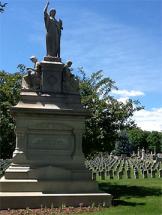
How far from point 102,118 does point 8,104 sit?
14.2 feet

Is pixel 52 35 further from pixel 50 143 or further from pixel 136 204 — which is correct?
pixel 136 204

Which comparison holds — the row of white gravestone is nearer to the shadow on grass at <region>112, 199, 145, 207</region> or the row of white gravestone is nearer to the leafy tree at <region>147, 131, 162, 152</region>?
the shadow on grass at <region>112, 199, 145, 207</region>

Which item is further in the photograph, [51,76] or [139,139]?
[139,139]

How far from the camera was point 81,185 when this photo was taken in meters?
13.1

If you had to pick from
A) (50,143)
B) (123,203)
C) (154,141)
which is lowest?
(123,203)

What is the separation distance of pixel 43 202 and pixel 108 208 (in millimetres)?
1849

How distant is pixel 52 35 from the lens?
15047 millimetres

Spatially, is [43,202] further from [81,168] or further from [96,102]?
[96,102]

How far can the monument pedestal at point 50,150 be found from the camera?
1261 centimetres

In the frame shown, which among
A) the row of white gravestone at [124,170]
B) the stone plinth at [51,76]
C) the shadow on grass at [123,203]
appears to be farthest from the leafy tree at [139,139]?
the shadow on grass at [123,203]

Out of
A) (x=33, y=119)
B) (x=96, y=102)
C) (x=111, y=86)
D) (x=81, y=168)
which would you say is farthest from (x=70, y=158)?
(x=111, y=86)

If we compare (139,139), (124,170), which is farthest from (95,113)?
(139,139)

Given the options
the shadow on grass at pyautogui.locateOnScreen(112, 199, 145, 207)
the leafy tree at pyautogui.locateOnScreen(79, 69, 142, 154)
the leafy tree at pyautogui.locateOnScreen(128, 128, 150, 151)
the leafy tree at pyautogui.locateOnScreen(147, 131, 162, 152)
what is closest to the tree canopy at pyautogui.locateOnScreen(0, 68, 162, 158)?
the leafy tree at pyautogui.locateOnScreen(79, 69, 142, 154)

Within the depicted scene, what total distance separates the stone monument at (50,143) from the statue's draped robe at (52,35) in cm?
44
